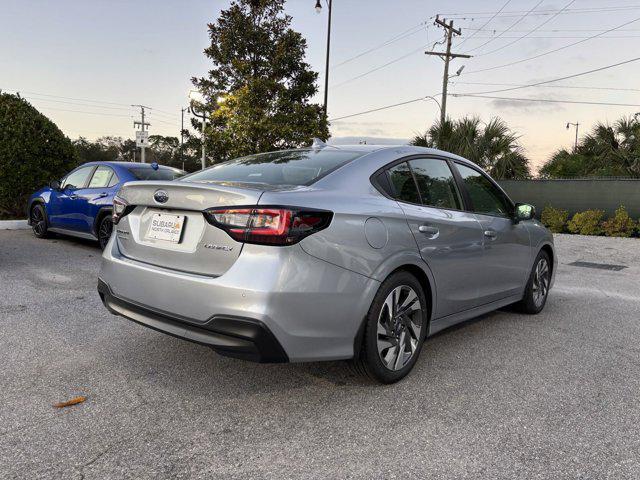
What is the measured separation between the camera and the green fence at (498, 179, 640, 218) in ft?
46.2

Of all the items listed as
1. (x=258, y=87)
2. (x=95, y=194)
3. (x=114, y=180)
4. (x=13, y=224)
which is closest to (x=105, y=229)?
(x=95, y=194)

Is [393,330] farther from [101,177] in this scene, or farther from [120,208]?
[101,177]

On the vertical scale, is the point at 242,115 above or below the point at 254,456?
above

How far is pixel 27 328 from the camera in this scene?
13.6 ft

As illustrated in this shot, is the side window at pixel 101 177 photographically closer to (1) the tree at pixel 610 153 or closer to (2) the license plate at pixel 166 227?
(2) the license plate at pixel 166 227

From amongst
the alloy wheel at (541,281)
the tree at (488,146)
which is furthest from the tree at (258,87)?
the alloy wheel at (541,281)

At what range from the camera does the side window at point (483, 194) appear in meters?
4.23

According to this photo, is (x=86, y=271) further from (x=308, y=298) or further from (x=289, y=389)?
(x=308, y=298)

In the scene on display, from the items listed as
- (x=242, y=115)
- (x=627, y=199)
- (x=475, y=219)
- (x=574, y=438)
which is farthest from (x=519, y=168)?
(x=574, y=438)

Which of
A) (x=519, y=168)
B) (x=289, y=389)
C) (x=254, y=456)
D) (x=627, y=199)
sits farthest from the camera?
(x=519, y=168)

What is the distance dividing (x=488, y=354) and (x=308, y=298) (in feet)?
6.43

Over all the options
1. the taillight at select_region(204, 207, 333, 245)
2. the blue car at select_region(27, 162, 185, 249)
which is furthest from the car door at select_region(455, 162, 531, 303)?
the blue car at select_region(27, 162, 185, 249)

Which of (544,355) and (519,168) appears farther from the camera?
(519,168)

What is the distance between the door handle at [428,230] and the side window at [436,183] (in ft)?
0.68
